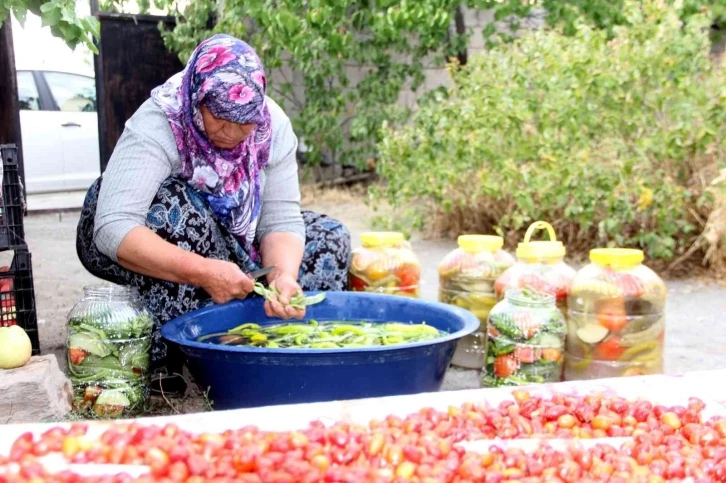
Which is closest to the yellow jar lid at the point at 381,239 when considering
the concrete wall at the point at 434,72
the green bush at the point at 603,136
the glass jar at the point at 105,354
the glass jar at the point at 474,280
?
the glass jar at the point at 474,280

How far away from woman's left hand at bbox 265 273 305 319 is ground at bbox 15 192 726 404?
0.73m

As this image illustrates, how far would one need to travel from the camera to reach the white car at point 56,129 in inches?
372

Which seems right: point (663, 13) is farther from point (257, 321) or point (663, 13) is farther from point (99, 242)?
point (99, 242)

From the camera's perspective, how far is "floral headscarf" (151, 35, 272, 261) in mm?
2666

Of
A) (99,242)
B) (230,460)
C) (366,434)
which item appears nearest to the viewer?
(230,460)

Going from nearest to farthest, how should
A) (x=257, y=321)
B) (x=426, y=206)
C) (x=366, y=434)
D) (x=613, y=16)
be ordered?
(x=366, y=434) → (x=257, y=321) → (x=426, y=206) → (x=613, y=16)

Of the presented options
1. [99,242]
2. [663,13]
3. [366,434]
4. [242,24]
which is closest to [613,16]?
[663,13]

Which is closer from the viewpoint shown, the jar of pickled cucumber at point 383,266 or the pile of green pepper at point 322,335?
the pile of green pepper at point 322,335

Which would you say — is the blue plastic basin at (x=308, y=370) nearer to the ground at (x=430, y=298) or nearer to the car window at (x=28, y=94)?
the ground at (x=430, y=298)

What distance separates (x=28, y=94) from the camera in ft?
30.9

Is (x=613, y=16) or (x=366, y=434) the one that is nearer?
(x=366, y=434)

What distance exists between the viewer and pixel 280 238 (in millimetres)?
3109

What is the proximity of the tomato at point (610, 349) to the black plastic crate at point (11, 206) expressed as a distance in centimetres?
200

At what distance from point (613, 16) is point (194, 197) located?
5.73 metres
